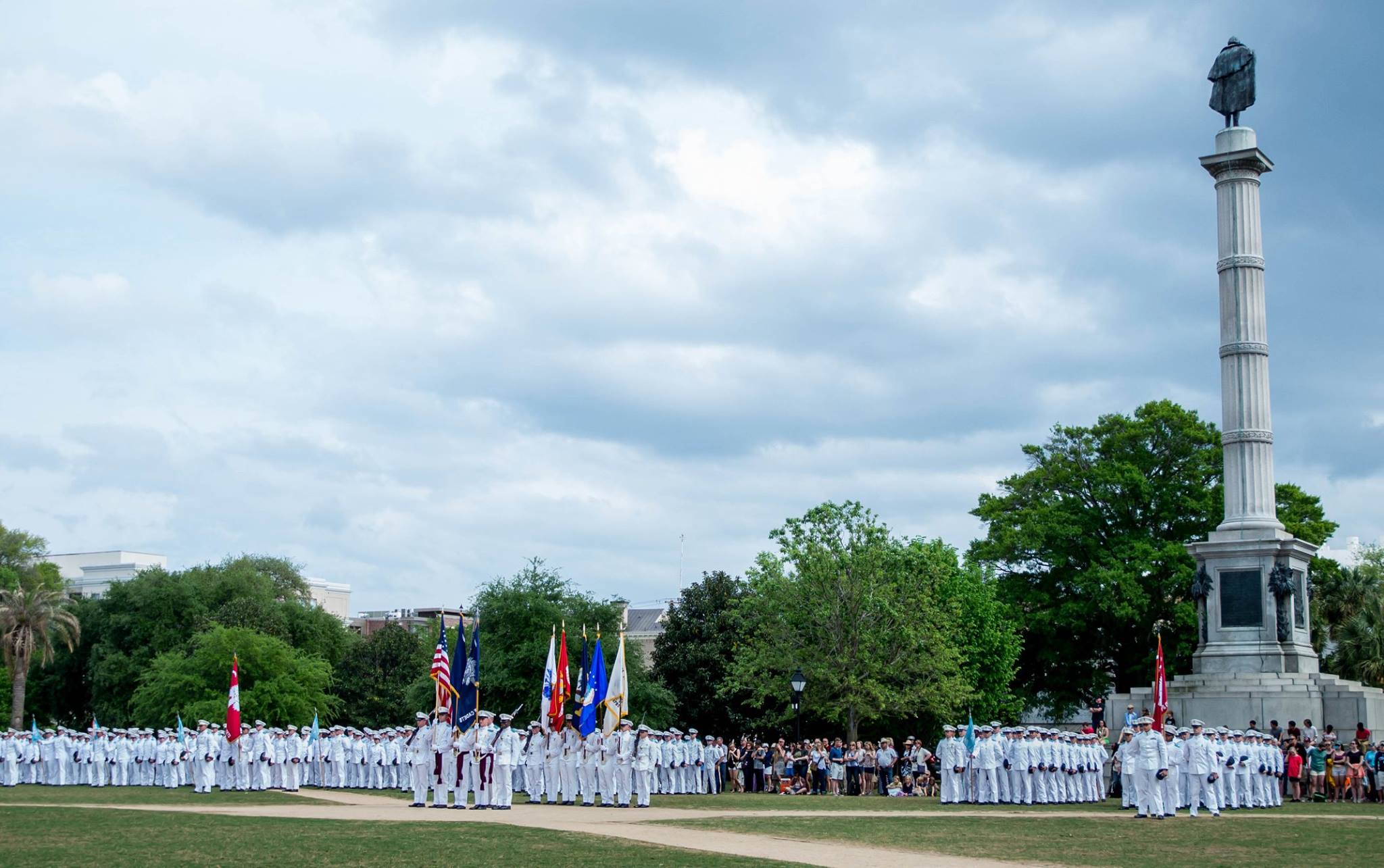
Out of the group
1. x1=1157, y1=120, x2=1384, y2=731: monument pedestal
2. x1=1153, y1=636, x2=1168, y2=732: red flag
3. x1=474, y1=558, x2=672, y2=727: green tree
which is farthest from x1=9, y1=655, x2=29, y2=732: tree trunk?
x1=1153, y1=636, x2=1168, y2=732: red flag

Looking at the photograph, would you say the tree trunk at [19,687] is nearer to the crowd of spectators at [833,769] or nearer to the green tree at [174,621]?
the green tree at [174,621]

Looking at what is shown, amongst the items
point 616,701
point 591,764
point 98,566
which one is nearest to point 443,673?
point 591,764

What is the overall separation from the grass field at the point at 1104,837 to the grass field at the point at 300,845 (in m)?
3.44

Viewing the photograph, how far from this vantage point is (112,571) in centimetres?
12738

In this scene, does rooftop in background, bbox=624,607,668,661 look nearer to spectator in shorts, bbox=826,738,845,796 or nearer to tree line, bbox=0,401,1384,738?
tree line, bbox=0,401,1384,738

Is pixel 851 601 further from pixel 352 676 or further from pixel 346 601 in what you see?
pixel 346 601

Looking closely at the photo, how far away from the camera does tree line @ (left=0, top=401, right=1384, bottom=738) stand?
4478cm

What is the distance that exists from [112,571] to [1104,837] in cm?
12204

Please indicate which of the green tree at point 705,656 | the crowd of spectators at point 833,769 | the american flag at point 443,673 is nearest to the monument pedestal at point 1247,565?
the crowd of spectators at point 833,769

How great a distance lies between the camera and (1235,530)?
35875 millimetres

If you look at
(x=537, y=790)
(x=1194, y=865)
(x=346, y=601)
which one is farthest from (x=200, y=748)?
(x=346, y=601)

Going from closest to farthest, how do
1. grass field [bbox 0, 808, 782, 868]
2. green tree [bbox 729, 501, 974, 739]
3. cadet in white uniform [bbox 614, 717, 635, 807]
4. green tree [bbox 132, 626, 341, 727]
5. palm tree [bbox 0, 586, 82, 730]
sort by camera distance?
grass field [bbox 0, 808, 782, 868], cadet in white uniform [bbox 614, 717, 635, 807], green tree [bbox 729, 501, 974, 739], green tree [bbox 132, 626, 341, 727], palm tree [bbox 0, 586, 82, 730]

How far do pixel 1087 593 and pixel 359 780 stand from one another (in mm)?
27098

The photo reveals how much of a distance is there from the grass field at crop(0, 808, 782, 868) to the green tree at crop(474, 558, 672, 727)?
90.4 feet
